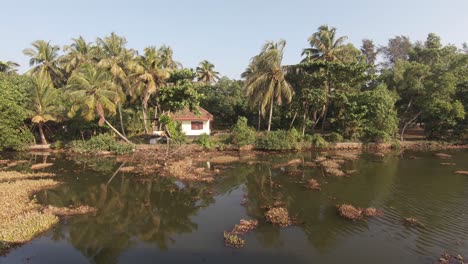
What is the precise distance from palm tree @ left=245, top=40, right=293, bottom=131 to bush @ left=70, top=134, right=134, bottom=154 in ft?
50.1

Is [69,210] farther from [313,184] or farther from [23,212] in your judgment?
[313,184]

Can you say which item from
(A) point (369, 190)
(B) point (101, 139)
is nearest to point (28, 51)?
(B) point (101, 139)

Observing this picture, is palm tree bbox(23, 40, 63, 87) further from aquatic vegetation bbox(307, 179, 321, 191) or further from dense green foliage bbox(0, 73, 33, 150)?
aquatic vegetation bbox(307, 179, 321, 191)

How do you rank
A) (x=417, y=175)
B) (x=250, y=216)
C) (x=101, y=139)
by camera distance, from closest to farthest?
1. (x=250, y=216)
2. (x=417, y=175)
3. (x=101, y=139)

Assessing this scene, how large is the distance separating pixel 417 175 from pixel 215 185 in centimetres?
1503

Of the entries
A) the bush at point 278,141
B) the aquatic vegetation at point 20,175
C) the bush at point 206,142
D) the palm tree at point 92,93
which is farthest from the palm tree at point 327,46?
the aquatic vegetation at point 20,175

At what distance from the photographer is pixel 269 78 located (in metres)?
36.3

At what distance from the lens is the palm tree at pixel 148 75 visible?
32.1 metres

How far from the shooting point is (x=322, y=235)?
502 inches

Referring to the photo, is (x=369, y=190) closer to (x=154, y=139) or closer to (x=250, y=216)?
(x=250, y=216)

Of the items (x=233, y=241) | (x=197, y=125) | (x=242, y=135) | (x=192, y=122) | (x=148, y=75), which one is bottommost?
(x=233, y=241)

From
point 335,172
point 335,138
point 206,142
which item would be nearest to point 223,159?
point 206,142

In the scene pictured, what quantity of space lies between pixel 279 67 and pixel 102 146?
21855 millimetres

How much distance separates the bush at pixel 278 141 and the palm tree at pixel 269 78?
3.98 meters
